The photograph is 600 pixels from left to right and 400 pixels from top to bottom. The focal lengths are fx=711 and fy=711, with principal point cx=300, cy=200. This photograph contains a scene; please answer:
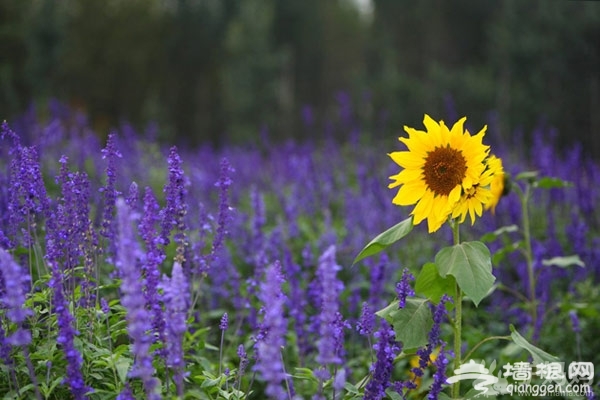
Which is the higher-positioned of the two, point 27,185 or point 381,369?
point 27,185

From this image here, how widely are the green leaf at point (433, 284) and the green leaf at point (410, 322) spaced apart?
4 centimetres

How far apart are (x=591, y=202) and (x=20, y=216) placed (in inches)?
206

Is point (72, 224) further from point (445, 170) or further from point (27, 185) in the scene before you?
point (445, 170)

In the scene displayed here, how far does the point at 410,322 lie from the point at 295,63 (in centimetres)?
2746

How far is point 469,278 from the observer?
2584 mm

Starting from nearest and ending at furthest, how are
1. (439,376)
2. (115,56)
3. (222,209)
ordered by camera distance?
1. (439,376)
2. (222,209)
3. (115,56)

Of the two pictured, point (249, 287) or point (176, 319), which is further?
point (249, 287)

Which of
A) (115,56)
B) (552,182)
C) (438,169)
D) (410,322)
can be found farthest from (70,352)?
(115,56)

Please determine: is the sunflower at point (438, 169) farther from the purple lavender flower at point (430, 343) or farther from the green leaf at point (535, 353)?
the green leaf at point (535, 353)

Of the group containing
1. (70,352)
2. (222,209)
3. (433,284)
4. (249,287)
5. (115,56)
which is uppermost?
(115,56)

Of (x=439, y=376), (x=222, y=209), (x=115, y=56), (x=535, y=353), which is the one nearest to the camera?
(x=439, y=376)

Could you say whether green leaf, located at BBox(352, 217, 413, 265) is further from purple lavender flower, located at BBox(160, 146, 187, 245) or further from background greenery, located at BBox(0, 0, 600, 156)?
background greenery, located at BBox(0, 0, 600, 156)

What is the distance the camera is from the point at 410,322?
106 inches

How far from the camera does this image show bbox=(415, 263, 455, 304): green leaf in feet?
9.19
